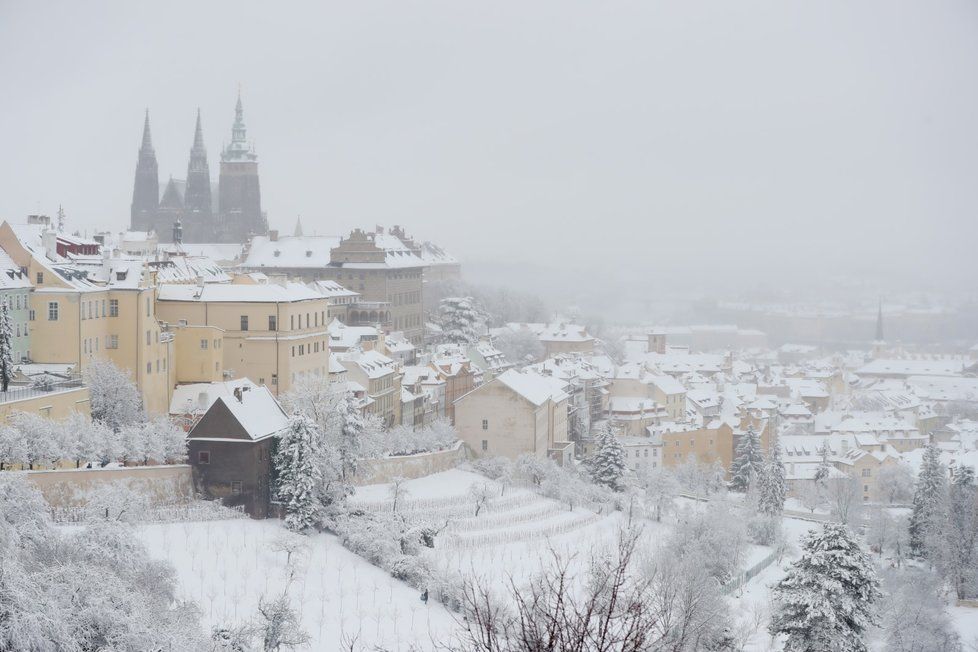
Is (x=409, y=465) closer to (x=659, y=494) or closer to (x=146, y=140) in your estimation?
(x=659, y=494)

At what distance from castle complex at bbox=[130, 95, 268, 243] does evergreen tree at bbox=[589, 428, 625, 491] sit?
57373mm

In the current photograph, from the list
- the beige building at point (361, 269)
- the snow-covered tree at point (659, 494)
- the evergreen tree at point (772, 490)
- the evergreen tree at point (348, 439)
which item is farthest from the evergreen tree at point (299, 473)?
the beige building at point (361, 269)

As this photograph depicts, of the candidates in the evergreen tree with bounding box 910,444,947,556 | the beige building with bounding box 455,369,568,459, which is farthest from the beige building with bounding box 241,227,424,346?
the evergreen tree with bounding box 910,444,947,556

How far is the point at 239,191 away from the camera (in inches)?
3971

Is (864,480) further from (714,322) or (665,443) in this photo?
(714,322)

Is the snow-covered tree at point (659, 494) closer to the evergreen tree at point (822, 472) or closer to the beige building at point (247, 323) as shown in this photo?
the beige building at point (247, 323)

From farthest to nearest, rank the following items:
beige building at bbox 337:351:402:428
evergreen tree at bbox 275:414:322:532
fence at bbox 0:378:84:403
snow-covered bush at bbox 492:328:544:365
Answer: snow-covered bush at bbox 492:328:544:365 < beige building at bbox 337:351:402:428 < evergreen tree at bbox 275:414:322:532 < fence at bbox 0:378:84:403

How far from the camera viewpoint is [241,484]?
3288 centimetres

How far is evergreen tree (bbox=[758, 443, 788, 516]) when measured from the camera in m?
51.3

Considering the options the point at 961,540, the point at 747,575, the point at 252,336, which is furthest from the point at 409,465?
the point at 961,540

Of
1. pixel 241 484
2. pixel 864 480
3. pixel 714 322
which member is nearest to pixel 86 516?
pixel 241 484

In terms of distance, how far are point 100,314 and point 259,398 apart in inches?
233

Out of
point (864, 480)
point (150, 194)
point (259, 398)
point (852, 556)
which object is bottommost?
point (864, 480)

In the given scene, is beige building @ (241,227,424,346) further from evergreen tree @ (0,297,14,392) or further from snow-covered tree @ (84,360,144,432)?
evergreen tree @ (0,297,14,392)
